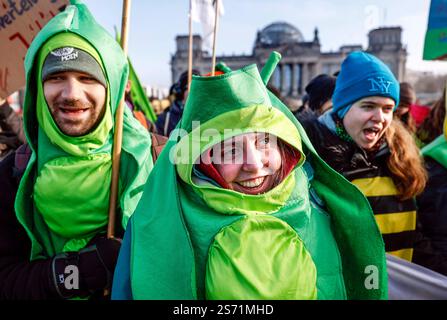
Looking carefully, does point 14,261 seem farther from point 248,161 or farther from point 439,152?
point 439,152

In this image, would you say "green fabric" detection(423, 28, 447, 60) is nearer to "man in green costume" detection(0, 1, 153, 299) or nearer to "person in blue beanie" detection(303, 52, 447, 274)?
"person in blue beanie" detection(303, 52, 447, 274)

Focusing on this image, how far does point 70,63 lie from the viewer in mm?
1474

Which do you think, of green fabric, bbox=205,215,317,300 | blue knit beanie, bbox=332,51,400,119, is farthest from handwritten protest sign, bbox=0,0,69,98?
blue knit beanie, bbox=332,51,400,119

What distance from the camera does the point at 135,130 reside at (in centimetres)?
177

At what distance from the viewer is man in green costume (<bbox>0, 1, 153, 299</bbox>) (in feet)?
4.90

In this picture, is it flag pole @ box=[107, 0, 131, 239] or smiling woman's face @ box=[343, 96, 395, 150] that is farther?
smiling woman's face @ box=[343, 96, 395, 150]

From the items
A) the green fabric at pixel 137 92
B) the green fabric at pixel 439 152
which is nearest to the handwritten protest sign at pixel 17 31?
the green fabric at pixel 439 152

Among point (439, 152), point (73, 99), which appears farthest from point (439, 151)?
point (73, 99)

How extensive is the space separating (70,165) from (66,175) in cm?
4

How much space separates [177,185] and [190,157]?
0.38ft

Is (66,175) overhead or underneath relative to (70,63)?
underneath

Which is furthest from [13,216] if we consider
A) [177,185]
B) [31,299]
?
[177,185]

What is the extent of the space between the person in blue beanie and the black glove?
1.32 metres
